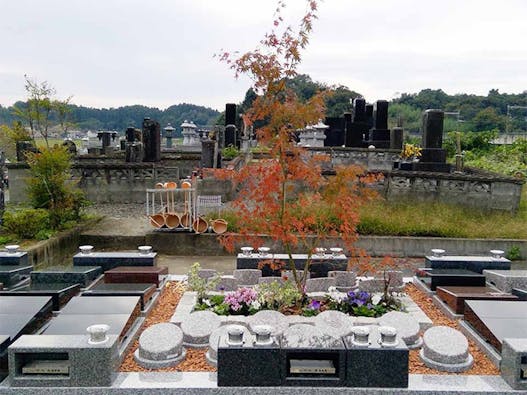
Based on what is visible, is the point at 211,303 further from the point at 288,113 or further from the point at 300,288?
the point at 288,113

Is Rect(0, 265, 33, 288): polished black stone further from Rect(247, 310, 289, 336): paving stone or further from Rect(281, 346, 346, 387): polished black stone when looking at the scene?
Rect(281, 346, 346, 387): polished black stone

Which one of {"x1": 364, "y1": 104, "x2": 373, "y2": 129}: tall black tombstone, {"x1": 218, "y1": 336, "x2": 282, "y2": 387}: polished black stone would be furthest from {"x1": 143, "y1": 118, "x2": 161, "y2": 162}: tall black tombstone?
{"x1": 218, "y1": 336, "x2": 282, "y2": 387}: polished black stone

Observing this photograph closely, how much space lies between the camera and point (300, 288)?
7.56 metres

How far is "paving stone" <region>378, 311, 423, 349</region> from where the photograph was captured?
20.3ft

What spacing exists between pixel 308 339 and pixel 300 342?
115 millimetres

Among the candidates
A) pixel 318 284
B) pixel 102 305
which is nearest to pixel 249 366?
pixel 102 305

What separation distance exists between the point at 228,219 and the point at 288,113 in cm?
633

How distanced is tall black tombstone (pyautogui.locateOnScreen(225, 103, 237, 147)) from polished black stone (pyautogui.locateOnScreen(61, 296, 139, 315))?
18663 mm

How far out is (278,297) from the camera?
7188 millimetres

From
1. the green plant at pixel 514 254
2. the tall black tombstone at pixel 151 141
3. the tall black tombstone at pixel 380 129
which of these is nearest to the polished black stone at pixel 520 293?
the green plant at pixel 514 254

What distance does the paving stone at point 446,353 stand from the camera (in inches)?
219

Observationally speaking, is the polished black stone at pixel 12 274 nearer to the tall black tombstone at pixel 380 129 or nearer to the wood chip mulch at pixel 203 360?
the wood chip mulch at pixel 203 360

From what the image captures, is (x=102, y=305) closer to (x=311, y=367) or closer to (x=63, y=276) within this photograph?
(x=63, y=276)

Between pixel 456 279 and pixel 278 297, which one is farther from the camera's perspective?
pixel 456 279
